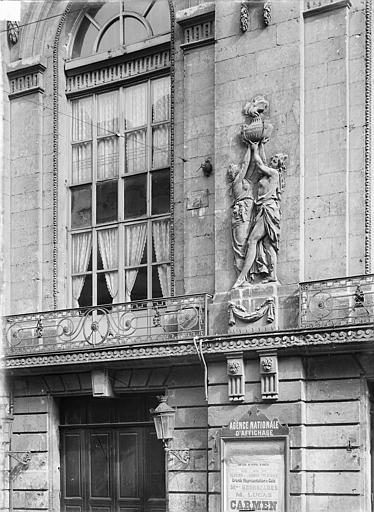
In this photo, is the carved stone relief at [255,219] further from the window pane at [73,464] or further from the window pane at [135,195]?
the window pane at [73,464]

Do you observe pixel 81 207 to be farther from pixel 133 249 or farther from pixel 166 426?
pixel 166 426

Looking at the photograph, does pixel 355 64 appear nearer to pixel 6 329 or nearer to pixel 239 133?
pixel 239 133

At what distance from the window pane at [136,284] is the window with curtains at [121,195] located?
21 mm

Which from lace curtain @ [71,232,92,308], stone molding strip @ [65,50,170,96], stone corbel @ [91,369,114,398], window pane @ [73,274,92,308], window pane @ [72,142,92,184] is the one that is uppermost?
stone molding strip @ [65,50,170,96]

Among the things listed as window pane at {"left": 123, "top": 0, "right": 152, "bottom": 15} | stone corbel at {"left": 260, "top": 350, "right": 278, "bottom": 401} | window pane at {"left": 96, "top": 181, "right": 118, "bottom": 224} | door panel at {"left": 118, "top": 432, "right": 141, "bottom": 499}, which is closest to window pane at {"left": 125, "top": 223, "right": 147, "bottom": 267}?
window pane at {"left": 96, "top": 181, "right": 118, "bottom": 224}

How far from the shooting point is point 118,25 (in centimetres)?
2142

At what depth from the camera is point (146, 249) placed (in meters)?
20.4

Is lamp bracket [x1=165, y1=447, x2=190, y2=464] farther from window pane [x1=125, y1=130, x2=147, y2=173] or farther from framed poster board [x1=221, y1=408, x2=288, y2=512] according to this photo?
window pane [x1=125, y1=130, x2=147, y2=173]

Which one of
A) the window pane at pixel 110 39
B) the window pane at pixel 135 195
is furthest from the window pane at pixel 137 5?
the window pane at pixel 135 195

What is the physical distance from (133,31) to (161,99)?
181 centimetres

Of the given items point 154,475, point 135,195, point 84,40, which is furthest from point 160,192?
point 154,475

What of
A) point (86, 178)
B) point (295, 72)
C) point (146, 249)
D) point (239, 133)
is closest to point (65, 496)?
point (146, 249)

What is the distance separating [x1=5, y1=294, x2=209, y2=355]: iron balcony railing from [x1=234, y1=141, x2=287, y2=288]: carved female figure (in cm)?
122

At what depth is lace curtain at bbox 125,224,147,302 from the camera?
20453 mm
